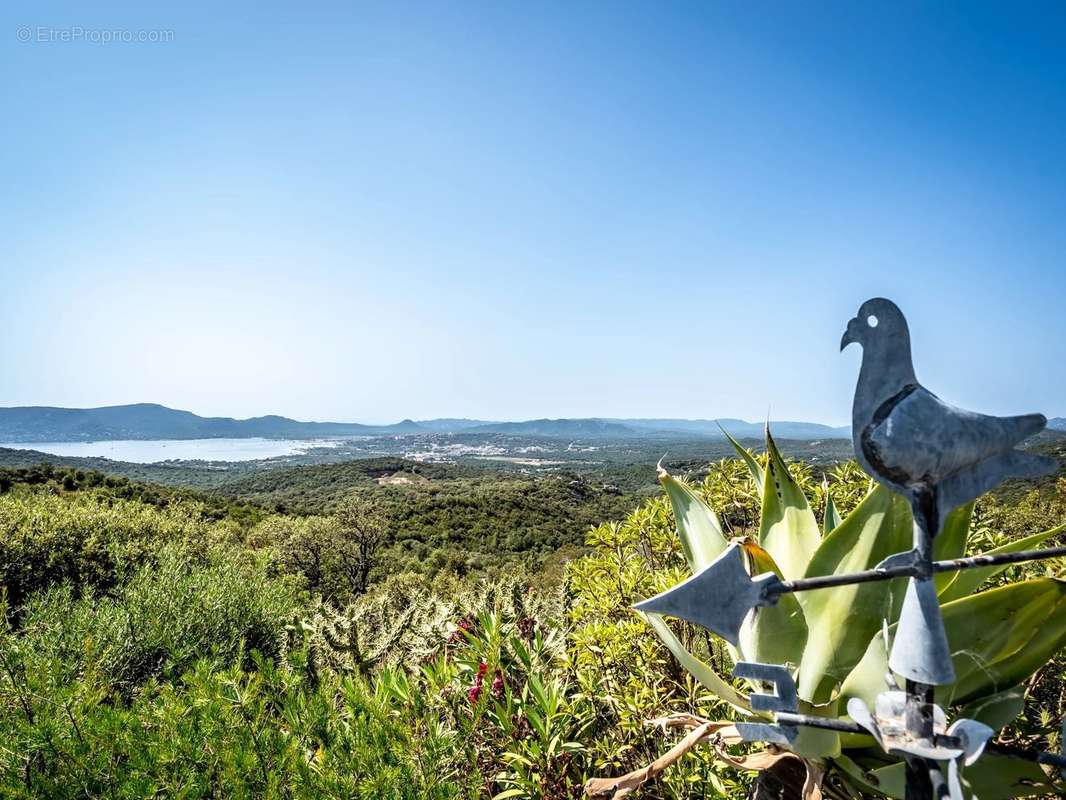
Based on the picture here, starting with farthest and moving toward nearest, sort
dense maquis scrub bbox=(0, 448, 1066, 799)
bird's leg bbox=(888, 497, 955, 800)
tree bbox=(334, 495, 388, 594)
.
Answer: tree bbox=(334, 495, 388, 594) → dense maquis scrub bbox=(0, 448, 1066, 799) → bird's leg bbox=(888, 497, 955, 800)

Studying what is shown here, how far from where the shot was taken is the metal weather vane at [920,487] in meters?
0.95

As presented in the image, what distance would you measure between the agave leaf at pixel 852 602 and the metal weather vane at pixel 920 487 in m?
0.40

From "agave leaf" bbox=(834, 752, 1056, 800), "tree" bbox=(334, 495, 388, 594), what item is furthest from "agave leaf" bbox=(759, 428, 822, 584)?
"tree" bbox=(334, 495, 388, 594)

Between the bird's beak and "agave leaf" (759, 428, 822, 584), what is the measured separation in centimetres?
82

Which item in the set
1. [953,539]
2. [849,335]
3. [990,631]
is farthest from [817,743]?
[849,335]

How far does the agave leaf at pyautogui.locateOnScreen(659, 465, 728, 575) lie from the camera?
1.92 meters

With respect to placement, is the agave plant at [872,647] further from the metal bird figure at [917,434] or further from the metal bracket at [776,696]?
the metal bird figure at [917,434]

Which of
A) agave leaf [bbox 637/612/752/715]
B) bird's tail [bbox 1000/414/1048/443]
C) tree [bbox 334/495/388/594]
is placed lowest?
tree [bbox 334/495/388/594]

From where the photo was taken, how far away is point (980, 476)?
1.05 meters

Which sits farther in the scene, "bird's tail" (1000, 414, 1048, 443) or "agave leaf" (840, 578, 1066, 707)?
"agave leaf" (840, 578, 1066, 707)

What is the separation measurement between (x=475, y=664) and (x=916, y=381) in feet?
7.14

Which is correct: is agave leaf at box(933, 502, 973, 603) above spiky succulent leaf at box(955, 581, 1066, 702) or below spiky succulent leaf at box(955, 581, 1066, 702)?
above

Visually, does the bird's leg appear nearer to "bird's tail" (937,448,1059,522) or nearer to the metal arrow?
"bird's tail" (937,448,1059,522)

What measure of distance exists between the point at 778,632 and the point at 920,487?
73cm
